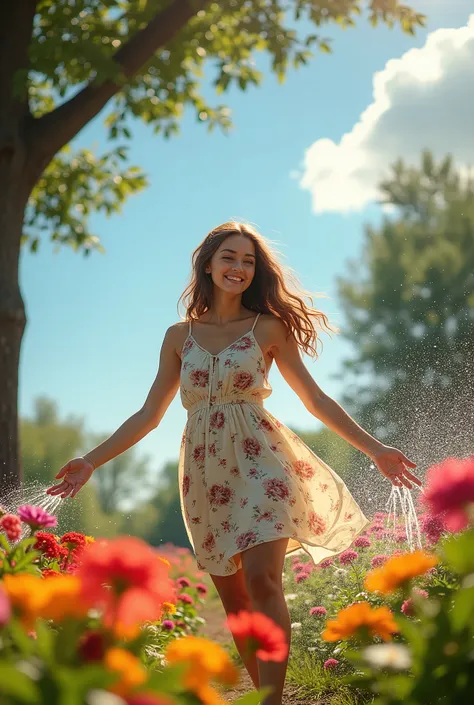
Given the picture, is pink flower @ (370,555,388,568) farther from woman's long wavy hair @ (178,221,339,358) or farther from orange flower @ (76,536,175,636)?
orange flower @ (76,536,175,636)

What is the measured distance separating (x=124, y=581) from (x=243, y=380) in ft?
7.09

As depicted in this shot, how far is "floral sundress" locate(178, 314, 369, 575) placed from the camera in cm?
286

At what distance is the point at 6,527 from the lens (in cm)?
197

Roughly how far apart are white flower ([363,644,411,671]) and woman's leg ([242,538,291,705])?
158 cm

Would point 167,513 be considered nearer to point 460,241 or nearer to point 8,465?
point 460,241

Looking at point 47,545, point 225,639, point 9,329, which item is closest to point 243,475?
point 47,545

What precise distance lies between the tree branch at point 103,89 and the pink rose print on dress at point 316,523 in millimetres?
4481

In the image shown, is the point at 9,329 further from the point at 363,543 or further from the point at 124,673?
the point at 124,673

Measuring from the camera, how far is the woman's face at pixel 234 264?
3.32m

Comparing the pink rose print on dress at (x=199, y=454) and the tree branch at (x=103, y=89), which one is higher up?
the tree branch at (x=103, y=89)

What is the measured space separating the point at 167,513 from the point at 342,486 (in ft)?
103

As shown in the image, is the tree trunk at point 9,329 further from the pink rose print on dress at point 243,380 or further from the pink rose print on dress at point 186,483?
the pink rose print on dress at point 243,380

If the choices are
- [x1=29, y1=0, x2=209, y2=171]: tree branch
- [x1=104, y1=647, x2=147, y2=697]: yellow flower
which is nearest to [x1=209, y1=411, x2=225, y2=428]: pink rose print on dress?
[x1=104, y1=647, x2=147, y2=697]: yellow flower

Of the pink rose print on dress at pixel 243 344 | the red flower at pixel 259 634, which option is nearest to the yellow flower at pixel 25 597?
the red flower at pixel 259 634
